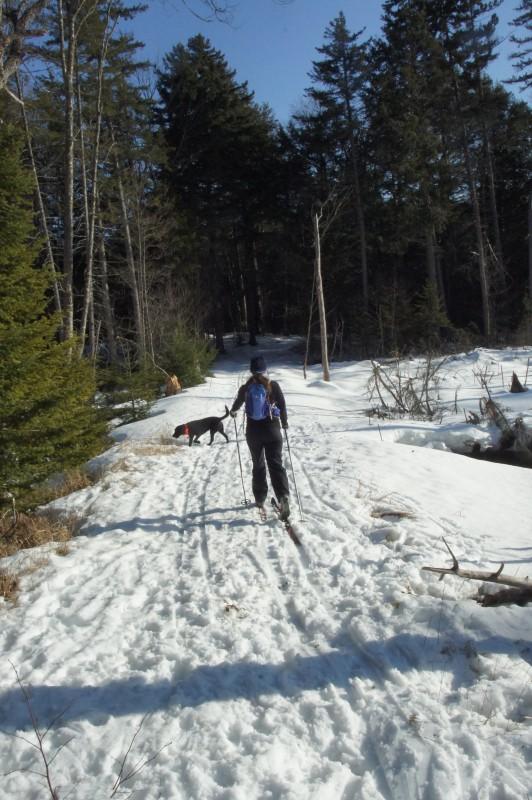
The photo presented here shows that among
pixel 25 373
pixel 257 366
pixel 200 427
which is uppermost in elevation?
pixel 25 373

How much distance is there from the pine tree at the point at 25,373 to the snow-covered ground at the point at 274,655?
1.04 meters

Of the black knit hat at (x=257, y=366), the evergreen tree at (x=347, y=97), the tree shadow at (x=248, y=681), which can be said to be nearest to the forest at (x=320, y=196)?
the evergreen tree at (x=347, y=97)

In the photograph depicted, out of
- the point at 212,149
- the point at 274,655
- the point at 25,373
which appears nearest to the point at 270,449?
the point at 274,655

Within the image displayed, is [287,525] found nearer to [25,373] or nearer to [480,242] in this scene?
[25,373]

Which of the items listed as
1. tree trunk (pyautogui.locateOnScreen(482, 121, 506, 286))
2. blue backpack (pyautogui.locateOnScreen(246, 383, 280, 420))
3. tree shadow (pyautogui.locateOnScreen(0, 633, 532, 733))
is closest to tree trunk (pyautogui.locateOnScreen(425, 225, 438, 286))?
tree trunk (pyautogui.locateOnScreen(482, 121, 506, 286))

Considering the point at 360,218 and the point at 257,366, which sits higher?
the point at 360,218

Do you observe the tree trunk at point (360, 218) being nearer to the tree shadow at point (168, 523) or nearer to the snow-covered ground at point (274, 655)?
the snow-covered ground at point (274, 655)

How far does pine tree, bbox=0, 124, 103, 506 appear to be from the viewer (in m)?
6.70

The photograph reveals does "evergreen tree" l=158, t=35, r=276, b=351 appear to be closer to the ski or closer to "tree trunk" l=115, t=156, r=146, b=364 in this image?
"tree trunk" l=115, t=156, r=146, b=364

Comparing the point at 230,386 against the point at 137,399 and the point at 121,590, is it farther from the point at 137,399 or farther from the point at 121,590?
the point at 121,590

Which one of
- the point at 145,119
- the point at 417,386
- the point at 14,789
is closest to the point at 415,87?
the point at 145,119

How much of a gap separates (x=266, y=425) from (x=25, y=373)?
3.45 meters

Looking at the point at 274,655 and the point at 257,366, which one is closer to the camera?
the point at 274,655

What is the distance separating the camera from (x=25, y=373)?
691cm
